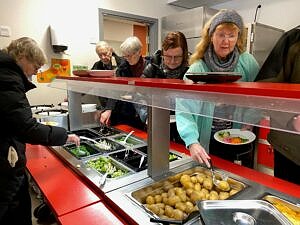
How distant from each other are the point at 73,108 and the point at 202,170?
1278 millimetres

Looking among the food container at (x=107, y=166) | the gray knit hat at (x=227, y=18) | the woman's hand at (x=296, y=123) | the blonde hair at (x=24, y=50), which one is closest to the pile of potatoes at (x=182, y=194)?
the food container at (x=107, y=166)

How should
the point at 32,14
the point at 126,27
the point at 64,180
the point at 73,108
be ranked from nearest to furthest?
the point at 64,180
the point at 73,108
the point at 32,14
the point at 126,27

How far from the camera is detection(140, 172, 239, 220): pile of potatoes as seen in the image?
899mm

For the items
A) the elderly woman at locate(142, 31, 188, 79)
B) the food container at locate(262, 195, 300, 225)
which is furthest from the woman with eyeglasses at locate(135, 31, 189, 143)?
the food container at locate(262, 195, 300, 225)

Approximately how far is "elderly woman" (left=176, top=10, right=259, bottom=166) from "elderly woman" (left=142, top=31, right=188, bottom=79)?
328 millimetres

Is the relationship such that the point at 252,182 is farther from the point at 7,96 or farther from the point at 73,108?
the point at 73,108

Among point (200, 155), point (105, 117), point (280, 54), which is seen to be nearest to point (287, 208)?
point (200, 155)

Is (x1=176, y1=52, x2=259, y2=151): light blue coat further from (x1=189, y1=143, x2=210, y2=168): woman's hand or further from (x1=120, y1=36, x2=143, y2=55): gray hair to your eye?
(x1=120, y1=36, x2=143, y2=55): gray hair

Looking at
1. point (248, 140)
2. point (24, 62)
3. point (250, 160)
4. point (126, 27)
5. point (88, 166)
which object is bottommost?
point (250, 160)

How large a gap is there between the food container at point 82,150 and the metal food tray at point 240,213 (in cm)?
91

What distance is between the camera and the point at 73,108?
2.04 metres

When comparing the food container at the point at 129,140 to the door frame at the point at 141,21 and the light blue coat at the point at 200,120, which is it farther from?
the door frame at the point at 141,21

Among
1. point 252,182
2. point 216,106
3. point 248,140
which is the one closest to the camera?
point 216,106

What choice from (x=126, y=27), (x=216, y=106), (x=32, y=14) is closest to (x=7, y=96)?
(x=216, y=106)
